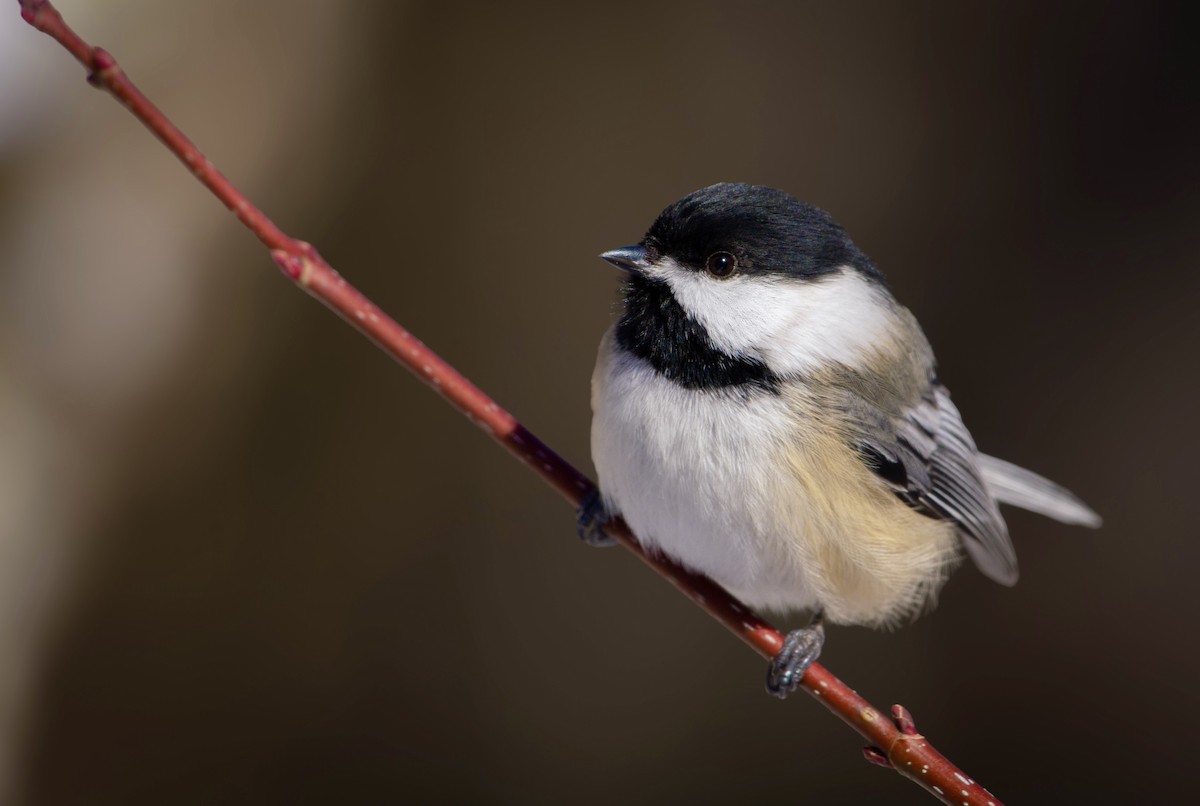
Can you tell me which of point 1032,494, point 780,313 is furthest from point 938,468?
point 780,313

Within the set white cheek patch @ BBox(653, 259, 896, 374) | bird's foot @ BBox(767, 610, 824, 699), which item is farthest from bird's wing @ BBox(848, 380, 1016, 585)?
bird's foot @ BBox(767, 610, 824, 699)

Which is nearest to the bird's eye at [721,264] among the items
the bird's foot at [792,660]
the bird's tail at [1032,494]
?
the bird's foot at [792,660]

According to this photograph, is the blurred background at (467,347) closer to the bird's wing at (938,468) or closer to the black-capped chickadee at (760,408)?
the bird's wing at (938,468)

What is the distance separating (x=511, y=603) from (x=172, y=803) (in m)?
0.99

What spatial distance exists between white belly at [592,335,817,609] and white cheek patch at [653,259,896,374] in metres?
0.07

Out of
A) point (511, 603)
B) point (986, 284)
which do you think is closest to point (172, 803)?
point (511, 603)

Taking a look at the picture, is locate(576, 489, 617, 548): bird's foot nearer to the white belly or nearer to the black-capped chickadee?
the black-capped chickadee

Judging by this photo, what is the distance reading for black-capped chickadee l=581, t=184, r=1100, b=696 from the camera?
1.42 meters

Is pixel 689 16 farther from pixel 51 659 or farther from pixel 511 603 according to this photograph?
pixel 51 659

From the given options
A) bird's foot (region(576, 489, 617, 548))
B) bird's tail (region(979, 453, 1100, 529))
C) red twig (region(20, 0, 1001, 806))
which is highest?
bird's tail (region(979, 453, 1100, 529))

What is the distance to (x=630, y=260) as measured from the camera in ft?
4.73

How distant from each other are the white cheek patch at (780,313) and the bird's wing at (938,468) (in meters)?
0.12

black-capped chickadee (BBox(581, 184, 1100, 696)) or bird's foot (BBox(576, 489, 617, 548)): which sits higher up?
black-capped chickadee (BBox(581, 184, 1100, 696))

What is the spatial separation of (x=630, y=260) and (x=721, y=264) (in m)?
0.12
